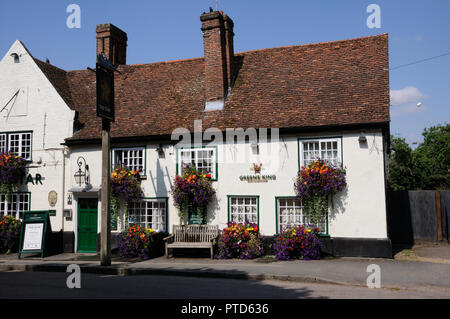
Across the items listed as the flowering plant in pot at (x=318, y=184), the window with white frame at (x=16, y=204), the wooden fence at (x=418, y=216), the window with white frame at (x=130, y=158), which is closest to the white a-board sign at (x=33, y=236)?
the window with white frame at (x=16, y=204)

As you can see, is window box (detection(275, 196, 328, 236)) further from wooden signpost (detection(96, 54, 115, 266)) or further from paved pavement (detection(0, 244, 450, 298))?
wooden signpost (detection(96, 54, 115, 266))

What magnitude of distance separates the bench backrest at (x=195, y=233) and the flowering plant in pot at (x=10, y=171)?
6.85m

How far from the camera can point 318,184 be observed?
12.5 metres

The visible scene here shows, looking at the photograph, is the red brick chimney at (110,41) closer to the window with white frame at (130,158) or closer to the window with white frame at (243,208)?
the window with white frame at (130,158)

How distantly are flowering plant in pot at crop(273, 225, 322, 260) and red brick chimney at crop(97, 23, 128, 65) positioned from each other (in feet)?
37.9

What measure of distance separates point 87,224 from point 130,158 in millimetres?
3015

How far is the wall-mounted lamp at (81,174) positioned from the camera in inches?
600

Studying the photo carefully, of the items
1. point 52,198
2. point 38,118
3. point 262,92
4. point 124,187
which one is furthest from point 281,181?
point 38,118

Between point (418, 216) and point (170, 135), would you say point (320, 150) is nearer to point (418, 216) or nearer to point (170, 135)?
point (170, 135)

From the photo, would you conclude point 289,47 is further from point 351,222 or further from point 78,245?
point 78,245

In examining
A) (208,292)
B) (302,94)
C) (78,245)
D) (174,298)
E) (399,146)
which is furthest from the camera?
(399,146)

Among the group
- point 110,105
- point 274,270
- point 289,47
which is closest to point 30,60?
point 110,105

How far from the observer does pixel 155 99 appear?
1656 cm

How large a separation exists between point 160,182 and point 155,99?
3.76 meters
